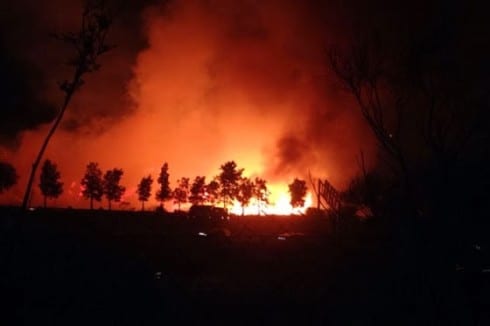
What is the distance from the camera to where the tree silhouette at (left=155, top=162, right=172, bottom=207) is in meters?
74.2

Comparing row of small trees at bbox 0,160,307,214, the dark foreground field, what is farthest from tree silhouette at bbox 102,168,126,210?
the dark foreground field

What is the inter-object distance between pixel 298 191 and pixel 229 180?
9.32 m

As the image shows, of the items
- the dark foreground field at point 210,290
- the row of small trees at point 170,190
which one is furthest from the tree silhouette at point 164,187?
the dark foreground field at point 210,290

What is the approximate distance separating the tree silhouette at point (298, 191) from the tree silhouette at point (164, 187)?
1712 cm

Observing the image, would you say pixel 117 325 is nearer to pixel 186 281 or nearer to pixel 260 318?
pixel 260 318

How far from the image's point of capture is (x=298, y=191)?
70438 mm

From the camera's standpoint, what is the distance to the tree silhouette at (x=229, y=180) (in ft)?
223

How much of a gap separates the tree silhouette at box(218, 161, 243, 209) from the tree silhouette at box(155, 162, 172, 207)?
9288 mm

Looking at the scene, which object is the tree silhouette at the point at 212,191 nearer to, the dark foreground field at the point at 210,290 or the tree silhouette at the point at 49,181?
the tree silhouette at the point at 49,181

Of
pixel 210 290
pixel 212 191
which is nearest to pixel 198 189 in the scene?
pixel 212 191

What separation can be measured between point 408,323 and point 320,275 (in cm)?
605

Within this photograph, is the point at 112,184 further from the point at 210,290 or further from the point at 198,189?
the point at 210,290

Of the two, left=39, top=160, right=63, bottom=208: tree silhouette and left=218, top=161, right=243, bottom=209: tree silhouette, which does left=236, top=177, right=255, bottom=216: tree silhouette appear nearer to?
left=218, top=161, right=243, bottom=209: tree silhouette

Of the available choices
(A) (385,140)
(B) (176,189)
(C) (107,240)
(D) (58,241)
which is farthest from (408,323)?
(B) (176,189)
